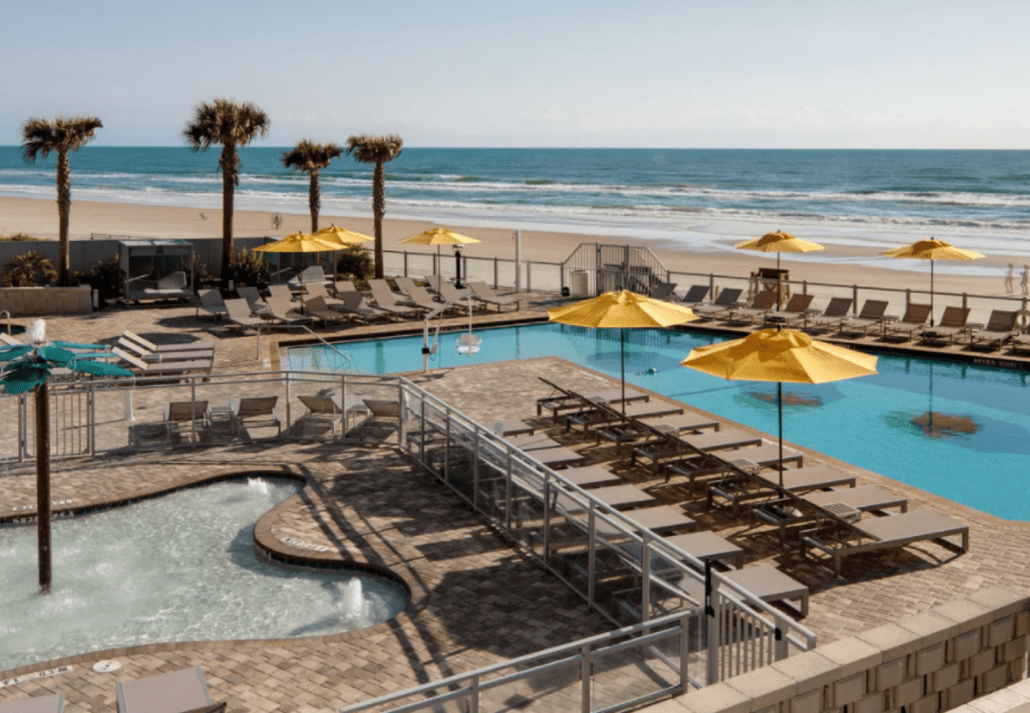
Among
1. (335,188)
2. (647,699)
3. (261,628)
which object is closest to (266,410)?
(261,628)

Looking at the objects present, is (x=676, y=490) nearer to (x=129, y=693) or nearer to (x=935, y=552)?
(x=935, y=552)

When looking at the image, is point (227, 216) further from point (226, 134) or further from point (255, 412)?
point (255, 412)

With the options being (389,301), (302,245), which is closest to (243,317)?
(302,245)

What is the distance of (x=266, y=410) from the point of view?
1398 centimetres

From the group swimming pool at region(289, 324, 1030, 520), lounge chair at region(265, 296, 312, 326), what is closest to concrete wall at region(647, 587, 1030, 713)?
swimming pool at region(289, 324, 1030, 520)

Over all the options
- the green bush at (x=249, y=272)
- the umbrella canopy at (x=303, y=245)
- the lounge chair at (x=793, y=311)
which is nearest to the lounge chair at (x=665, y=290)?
the lounge chair at (x=793, y=311)

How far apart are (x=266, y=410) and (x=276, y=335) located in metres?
8.18

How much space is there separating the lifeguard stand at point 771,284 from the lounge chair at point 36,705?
18.8 meters

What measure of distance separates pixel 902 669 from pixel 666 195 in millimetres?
78135

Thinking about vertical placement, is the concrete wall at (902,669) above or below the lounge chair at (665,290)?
below

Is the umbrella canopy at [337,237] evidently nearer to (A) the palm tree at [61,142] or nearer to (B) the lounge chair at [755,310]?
(A) the palm tree at [61,142]

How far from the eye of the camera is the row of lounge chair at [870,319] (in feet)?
66.4

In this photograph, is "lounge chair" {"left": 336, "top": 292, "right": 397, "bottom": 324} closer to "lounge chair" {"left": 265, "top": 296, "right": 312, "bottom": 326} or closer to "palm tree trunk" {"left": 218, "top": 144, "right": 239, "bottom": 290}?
"lounge chair" {"left": 265, "top": 296, "right": 312, "bottom": 326}

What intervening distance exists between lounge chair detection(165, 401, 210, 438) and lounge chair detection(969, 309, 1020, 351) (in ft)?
47.6
